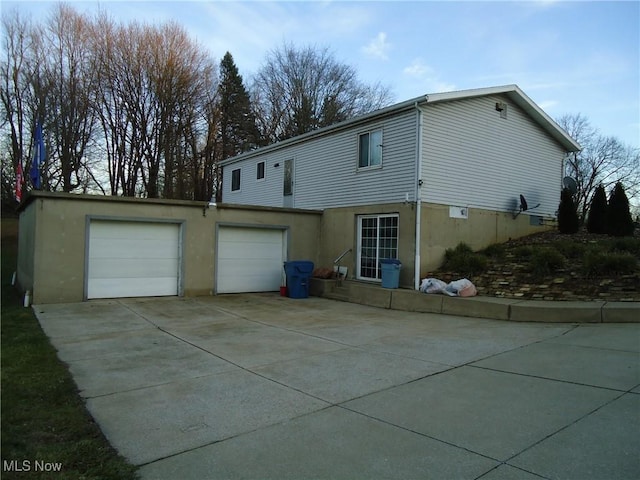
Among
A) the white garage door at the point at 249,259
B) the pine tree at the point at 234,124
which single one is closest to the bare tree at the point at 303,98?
the pine tree at the point at 234,124

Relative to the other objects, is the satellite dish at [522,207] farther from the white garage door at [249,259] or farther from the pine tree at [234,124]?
the pine tree at [234,124]

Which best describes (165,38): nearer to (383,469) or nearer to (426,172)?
(426,172)

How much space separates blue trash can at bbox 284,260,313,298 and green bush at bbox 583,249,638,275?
282 inches

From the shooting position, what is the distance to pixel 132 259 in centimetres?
1220

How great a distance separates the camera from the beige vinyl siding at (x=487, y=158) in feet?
41.4

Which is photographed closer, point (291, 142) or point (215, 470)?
point (215, 470)

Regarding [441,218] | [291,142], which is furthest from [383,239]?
[291,142]

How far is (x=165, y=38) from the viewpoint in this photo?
26.6 m

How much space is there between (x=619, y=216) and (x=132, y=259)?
14863mm

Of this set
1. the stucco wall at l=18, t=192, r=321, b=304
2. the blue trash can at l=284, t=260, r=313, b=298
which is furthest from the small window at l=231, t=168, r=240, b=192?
the blue trash can at l=284, t=260, r=313, b=298

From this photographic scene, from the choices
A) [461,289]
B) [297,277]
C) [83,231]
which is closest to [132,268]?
[83,231]

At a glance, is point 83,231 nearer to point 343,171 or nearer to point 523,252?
point 343,171

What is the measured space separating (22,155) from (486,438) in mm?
28612

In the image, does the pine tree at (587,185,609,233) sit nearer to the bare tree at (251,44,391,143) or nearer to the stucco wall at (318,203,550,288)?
the stucco wall at (318,203,550,288)
